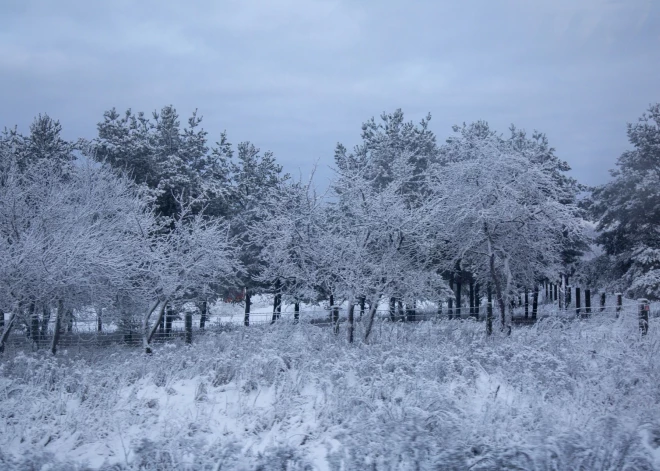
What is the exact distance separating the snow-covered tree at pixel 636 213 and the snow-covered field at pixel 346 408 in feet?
51.3

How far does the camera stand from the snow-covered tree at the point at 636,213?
85.3 ft

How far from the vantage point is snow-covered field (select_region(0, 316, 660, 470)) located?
19.0ft

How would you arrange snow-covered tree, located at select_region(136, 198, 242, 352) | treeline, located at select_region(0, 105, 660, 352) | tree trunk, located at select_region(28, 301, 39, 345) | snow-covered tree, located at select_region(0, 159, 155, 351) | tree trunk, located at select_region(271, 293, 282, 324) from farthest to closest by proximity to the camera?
tree trunk, located at select_region(271, 293, 282, 324) < snow-covered tree, located at select_region(136, 198, 242, 352) < tree trunk, located at select_region(28, 301, 39, 345) < treeline, located at select_region(0, 105, 660, 352) < snow-covered tree, located at select_region(0, 159, 155, 351)

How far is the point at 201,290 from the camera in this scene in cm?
1808

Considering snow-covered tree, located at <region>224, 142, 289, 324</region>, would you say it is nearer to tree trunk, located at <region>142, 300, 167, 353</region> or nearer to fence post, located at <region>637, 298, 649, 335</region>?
tree trunk, located at <region>142, 300, 167, 353</region>

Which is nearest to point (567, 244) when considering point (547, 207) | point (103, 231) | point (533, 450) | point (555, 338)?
point (547, 207)

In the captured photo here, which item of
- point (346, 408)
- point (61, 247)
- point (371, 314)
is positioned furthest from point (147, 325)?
point (346, 408)

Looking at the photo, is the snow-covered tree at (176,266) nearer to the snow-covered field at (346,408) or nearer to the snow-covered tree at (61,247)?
the snow-covered tree at (61,247)

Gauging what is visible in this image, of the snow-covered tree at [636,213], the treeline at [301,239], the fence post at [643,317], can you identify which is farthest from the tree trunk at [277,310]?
the snow-covered tree at [636,213]

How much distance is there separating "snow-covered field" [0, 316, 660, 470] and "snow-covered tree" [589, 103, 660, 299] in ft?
51.3

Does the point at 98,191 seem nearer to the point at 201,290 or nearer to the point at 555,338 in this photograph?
the point at 201,290

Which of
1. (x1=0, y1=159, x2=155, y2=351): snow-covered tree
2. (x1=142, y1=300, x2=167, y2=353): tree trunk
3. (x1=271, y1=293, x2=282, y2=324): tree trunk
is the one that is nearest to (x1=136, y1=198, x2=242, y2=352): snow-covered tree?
(x1=142, y1=300, x2=167, y2=353): tree trunk

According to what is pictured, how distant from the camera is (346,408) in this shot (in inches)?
306

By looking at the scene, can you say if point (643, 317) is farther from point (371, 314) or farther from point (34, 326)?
point (34, 326)
